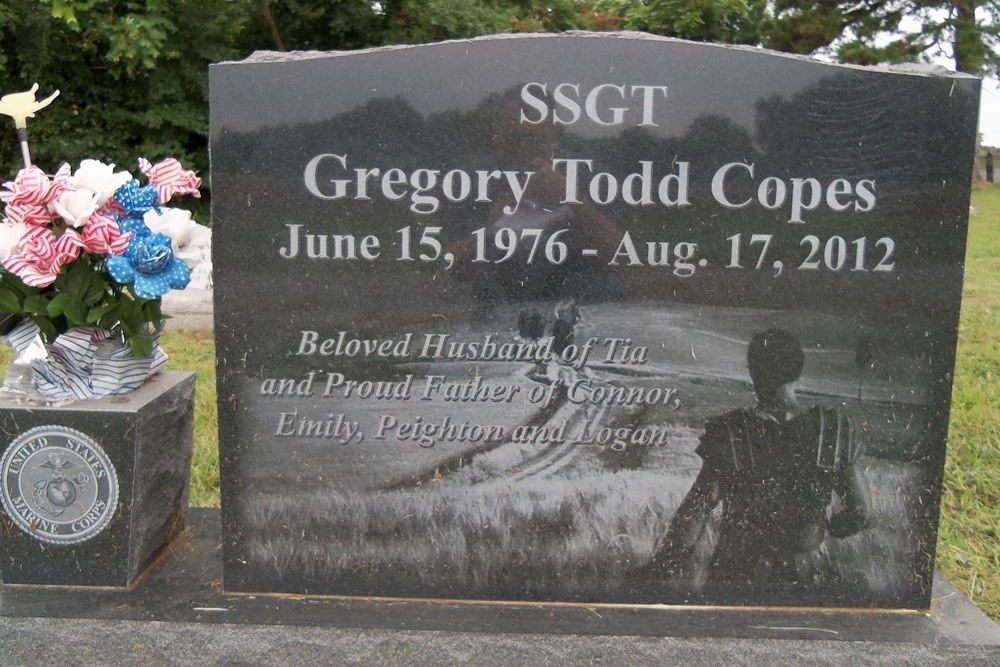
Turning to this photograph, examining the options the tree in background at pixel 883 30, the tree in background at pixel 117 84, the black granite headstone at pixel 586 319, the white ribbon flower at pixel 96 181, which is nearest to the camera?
the black granite headstone at pixel 586 319

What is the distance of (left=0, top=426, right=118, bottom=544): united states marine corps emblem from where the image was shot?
2553 millimetres

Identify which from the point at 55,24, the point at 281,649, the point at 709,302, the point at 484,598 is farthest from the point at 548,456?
the point at 55,24

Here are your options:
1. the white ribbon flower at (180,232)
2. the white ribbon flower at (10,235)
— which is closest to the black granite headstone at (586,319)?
the white ribbon flower at (180,232)

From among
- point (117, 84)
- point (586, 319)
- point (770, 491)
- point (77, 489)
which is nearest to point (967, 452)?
point (770, 491)

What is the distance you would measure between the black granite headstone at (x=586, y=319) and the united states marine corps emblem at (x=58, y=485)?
1.10ft

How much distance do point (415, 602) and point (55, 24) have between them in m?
9.85

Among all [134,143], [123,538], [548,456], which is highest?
[134,143]

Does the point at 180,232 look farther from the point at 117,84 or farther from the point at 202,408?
the point at 117,84

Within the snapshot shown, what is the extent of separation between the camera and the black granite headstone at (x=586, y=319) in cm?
246

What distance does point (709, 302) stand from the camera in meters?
2.52

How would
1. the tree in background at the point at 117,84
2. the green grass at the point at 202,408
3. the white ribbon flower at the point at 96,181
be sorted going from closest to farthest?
the white ribbon flower at the point at 96,181
the green grass at the point at 202,408
the tree in background at the point at 117,84

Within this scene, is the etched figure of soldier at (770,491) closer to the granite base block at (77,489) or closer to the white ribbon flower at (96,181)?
the granite base block at (77,489)

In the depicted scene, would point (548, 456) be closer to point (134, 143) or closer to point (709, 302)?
point (709, 302)

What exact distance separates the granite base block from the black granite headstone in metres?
0.25
